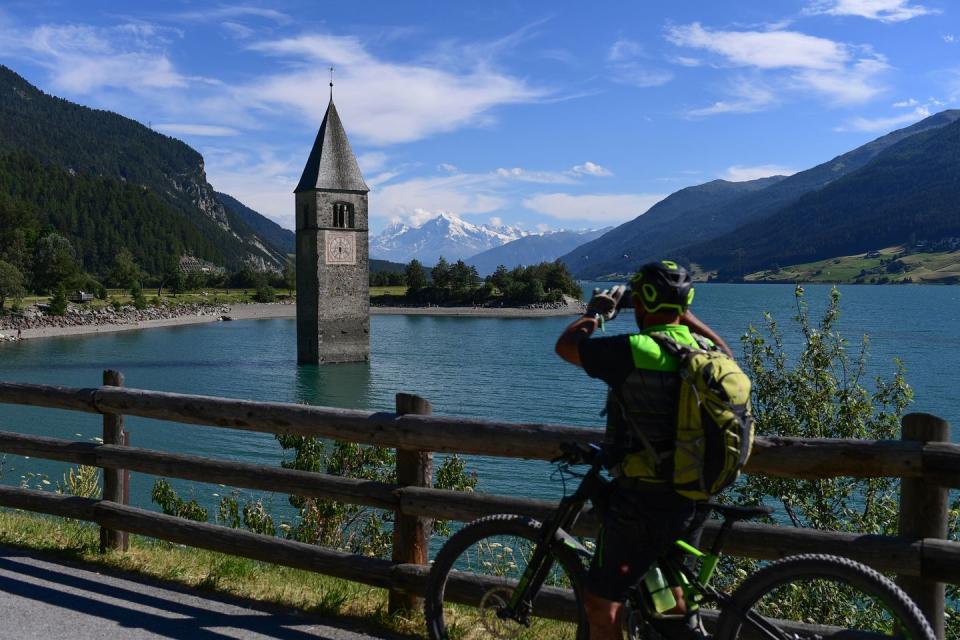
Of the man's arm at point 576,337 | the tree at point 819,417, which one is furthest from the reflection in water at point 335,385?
the man's arm at point 576,337

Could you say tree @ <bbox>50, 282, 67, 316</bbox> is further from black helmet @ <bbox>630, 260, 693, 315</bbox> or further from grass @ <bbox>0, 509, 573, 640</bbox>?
black helmet @ <bbox>630, 260, 693, 315</bbox>

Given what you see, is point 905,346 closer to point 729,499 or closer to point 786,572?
point 729,499

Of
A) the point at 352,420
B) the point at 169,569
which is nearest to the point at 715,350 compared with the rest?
the point at 352,420

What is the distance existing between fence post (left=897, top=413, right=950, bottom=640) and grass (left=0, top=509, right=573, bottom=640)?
6.88 feet

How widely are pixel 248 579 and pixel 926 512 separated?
15.7 ft

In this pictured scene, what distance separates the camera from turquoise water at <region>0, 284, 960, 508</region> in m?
30.2

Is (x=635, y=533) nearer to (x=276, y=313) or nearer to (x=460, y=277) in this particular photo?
(x=276, y=313)

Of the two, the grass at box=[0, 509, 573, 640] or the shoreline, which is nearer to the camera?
the grass at box=[0, 509, 573, 640]

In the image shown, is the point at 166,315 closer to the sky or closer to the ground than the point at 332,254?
closer to the ground

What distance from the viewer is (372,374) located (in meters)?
60.8

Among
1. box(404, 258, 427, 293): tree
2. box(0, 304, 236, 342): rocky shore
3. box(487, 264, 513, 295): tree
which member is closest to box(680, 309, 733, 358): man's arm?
box(0, 304, 236, 342): rocky shore

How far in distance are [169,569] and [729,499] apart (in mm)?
7968

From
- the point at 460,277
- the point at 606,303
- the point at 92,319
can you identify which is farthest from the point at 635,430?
the point at 460,277

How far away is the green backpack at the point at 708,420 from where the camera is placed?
372 centimetres
